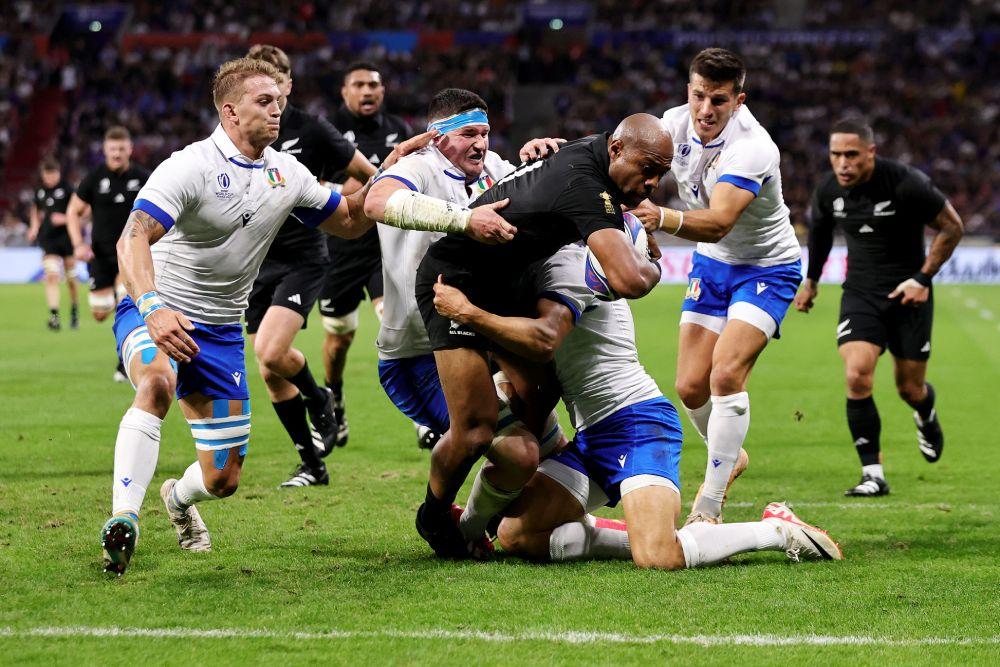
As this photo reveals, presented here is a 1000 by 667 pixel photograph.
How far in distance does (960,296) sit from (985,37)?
61.5ft

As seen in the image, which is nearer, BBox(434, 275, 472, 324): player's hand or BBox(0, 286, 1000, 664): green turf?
BBox(0, 286, 1000, 664): green turf

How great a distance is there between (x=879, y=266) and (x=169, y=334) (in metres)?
5.65

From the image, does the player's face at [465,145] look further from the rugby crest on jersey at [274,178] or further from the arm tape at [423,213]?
the rugby crest on jersey at [274,178]

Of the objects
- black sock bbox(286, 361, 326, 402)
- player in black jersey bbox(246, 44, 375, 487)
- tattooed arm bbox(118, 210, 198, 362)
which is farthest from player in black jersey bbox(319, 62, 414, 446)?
tattooed arm bbox(118, 210, 198, 362)

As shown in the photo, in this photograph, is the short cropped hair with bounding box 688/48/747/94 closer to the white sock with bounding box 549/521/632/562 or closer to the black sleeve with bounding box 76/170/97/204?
the white sock with bounding box 549/521/632/562

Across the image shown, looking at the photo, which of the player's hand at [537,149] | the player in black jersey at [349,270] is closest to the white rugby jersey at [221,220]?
the player's hand at [537,149]

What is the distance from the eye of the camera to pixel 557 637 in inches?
184

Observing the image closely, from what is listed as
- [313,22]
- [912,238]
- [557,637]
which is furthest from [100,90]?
[557,637]

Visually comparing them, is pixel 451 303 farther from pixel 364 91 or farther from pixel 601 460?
pixel 364 91

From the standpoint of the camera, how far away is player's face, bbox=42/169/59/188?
20.8 metres

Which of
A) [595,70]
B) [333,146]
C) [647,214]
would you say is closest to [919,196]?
[647,214]

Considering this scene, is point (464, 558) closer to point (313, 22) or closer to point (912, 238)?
point (912, 238)

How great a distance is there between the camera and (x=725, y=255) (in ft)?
25.4

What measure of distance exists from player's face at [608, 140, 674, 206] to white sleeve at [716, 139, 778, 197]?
4.98ft
